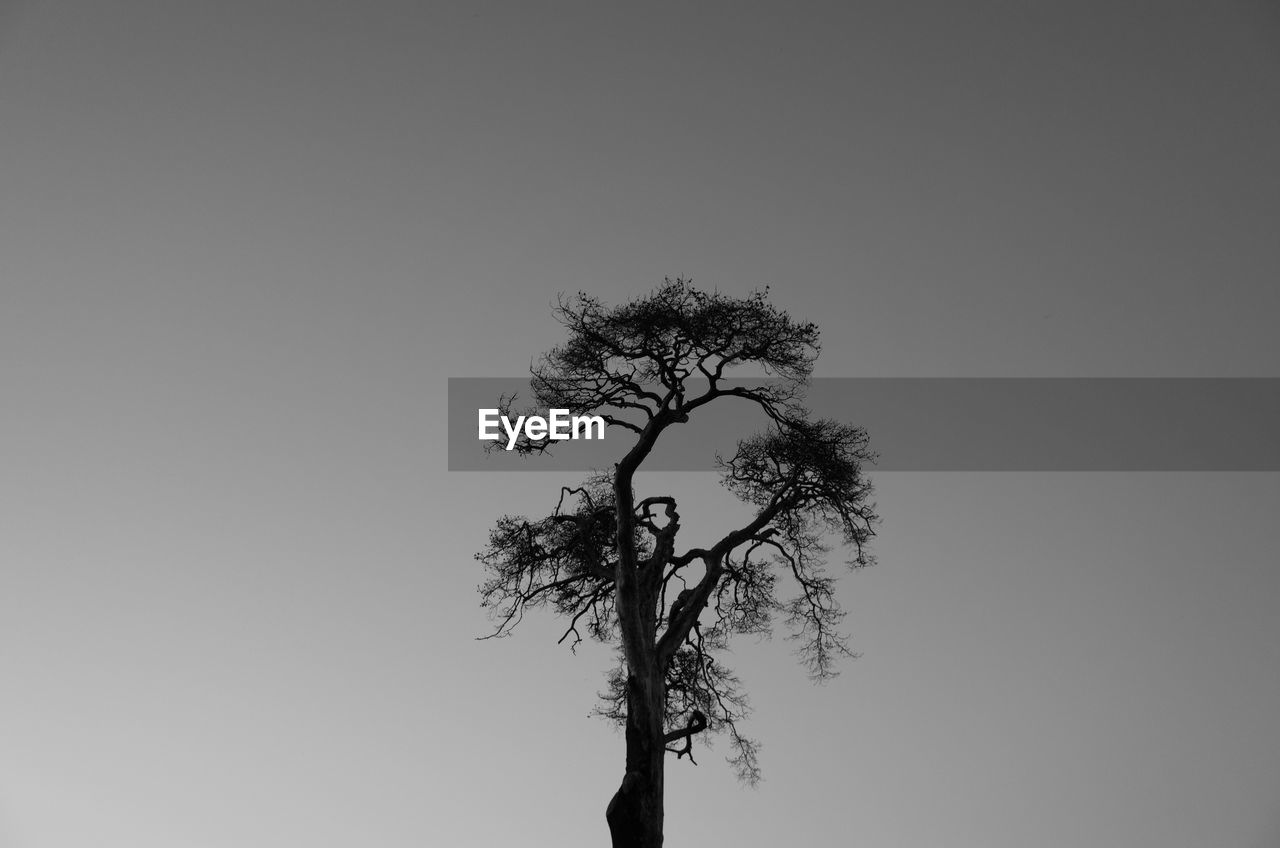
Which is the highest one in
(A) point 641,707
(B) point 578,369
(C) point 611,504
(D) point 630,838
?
(B) point 578,369

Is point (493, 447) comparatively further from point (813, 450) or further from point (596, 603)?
point (813, 450)

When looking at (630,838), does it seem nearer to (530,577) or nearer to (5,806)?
(530,577)

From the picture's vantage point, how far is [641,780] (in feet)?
39.2

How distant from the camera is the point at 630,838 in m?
11.8

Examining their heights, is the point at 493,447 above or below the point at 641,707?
above

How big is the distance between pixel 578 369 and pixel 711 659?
12.7 feet

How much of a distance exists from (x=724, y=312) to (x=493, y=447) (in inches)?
116

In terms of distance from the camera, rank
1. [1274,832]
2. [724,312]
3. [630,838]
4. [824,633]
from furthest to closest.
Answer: [1274,832] → [824,633] → [724,312] → [630,838]

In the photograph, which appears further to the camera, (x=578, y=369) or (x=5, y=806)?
(x=5, y=806)

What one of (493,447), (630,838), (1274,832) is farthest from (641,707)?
(1274,832)

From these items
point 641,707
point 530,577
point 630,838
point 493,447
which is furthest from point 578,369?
point 630,838

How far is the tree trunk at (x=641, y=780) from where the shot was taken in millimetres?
11781

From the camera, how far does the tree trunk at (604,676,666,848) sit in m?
11.8

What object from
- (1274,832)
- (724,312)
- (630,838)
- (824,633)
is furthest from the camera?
(1274,832)
